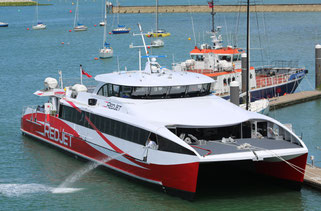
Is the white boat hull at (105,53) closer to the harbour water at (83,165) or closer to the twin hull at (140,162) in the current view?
the harbour water at (83,165)

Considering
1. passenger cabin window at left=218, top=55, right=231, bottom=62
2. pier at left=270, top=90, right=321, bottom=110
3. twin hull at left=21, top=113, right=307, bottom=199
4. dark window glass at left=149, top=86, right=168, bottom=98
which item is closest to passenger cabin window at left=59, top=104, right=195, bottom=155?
twin hull at left=21, top=113, right=307, bottom=199

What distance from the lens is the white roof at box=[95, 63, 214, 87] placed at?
2328cm

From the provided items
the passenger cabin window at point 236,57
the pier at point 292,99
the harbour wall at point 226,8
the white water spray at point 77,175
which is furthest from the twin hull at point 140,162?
the harbour wall at point 226,8

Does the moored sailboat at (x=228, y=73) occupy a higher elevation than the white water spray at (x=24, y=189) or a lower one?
higher

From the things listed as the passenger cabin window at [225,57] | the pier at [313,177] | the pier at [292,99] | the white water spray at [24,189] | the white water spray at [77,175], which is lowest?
the white water spray at [24,189]

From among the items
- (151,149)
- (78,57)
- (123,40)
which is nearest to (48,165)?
(151,149)

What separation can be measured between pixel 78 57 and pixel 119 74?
49.6 m

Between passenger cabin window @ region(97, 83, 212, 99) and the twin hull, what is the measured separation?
186 centimetres

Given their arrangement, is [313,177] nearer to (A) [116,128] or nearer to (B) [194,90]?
(B) [194,90]

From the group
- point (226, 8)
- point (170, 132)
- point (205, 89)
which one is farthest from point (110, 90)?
point (226, 8)

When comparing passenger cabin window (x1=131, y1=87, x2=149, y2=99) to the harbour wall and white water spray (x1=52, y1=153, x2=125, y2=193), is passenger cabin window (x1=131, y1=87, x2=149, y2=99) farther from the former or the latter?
the harbour wall

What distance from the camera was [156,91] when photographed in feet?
76.7

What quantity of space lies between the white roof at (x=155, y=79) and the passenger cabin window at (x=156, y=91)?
0.71 feet

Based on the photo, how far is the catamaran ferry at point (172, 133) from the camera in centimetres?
1995
